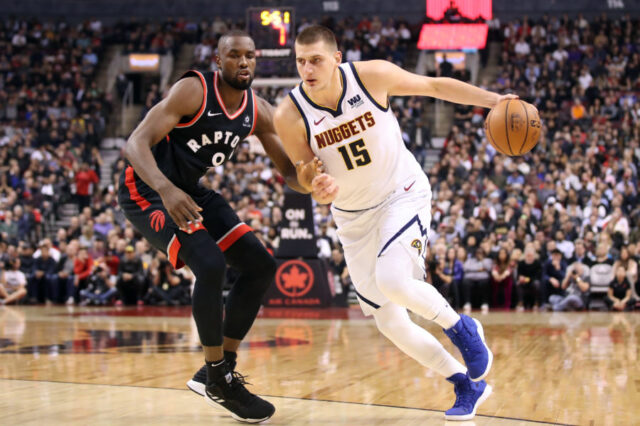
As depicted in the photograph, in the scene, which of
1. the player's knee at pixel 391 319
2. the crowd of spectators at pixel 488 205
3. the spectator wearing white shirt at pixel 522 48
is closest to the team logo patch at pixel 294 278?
the crowd of spectators at pixel 488 205

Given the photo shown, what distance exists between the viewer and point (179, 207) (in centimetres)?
416

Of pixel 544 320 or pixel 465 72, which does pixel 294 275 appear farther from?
pixel 465 72

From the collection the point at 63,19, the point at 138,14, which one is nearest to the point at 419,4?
the point at 138,14

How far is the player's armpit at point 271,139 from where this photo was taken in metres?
4.92

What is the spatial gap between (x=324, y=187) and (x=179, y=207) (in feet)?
2.42

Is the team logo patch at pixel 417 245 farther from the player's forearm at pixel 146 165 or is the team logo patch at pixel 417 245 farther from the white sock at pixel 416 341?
the player's forearm at pixel 146 165

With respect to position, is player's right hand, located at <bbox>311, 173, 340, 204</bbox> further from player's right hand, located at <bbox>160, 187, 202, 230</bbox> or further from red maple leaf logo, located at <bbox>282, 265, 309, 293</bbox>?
red maple leaf logo, located at <bbox>282, 265, 309, 293</bbox>

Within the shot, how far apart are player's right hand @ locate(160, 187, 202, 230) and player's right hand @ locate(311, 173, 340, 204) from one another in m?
0.62

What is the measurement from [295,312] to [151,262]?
374 centimetres

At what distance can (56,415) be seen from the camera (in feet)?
13.9

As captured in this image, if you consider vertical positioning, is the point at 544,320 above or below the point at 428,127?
below

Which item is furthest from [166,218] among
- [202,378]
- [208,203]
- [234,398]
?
[234,398]

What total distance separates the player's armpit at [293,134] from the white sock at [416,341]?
3.10ft

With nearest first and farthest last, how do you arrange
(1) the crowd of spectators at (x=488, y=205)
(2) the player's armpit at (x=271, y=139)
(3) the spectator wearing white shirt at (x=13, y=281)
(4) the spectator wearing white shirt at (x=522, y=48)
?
(2) the player's armpit at (x=271, y=139) < (1) the crowd of spectators at (x=488, y=205) < (3) the spectator wearing white shirt at (x=13, y=281) < (4) the spectator wearing white shirt at (x=522, y=48)
